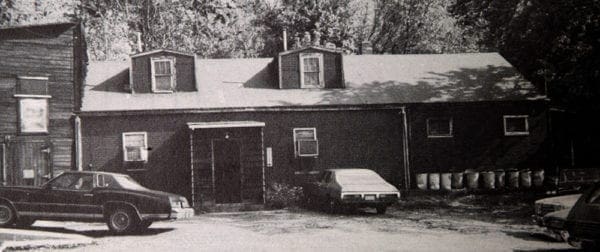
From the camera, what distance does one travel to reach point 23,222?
16906 millimetres

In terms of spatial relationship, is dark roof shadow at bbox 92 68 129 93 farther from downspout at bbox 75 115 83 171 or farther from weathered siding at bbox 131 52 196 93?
downspout at bbox 75 115 83 171

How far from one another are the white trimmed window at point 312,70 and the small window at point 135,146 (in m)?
6.67

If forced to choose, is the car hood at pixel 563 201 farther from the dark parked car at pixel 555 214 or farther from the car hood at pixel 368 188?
the car hood at pixel 368 188

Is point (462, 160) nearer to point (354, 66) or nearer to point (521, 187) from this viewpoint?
point (521, 187)

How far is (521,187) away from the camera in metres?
27.0

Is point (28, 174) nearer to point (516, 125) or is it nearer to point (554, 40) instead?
point (516, 125)

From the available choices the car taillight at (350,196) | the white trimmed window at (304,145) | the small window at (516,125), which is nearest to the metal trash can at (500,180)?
the small window at (516,125)

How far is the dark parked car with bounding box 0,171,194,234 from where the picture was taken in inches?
650

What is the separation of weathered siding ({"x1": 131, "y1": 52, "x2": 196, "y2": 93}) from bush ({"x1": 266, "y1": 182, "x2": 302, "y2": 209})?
16.4ft

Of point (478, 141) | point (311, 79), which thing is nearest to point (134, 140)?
point (311, 79)

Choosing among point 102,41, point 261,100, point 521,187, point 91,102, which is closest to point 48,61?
point 91,102

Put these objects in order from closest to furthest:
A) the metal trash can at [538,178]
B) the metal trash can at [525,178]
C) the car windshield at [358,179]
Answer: the car windshield at [358,179], the metal trash can at [525,178], the metal trash can at [538,178]

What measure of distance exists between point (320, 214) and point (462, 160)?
8376 millimetres

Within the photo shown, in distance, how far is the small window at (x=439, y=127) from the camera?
27.1 metres
